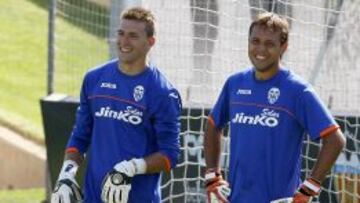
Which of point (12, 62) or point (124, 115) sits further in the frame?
point (12, 62)

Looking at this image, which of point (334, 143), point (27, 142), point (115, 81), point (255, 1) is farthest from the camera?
point (27, 142)

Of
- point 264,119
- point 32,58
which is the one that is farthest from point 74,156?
point 32,58

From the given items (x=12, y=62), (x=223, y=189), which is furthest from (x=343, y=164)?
(x=12, y=62)

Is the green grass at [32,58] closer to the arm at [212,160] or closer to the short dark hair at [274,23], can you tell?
the arm at [212,160]

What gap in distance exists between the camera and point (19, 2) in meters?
18.5

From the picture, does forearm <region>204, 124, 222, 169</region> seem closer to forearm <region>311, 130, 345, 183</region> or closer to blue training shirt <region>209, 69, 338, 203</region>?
blue training shirt <region>209, 69, 338, 203</region>

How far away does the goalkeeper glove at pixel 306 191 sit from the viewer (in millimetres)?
6453

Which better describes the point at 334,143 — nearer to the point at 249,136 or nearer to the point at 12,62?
the point at 249,136

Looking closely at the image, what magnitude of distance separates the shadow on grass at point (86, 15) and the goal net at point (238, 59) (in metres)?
1.89

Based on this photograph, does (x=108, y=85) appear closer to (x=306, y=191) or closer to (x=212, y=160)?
(x=212, y=160)

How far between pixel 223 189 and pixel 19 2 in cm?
1215

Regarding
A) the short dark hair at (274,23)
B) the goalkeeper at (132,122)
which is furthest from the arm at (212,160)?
the short dark hair at (274,23)

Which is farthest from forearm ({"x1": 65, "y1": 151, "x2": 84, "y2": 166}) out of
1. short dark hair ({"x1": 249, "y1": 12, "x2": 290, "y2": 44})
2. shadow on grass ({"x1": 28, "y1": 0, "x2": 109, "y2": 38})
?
shadow on grass ({"x1": 28, "y1": 0, "x2": 109, "y2": 38})

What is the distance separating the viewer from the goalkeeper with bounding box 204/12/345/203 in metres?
6.50
